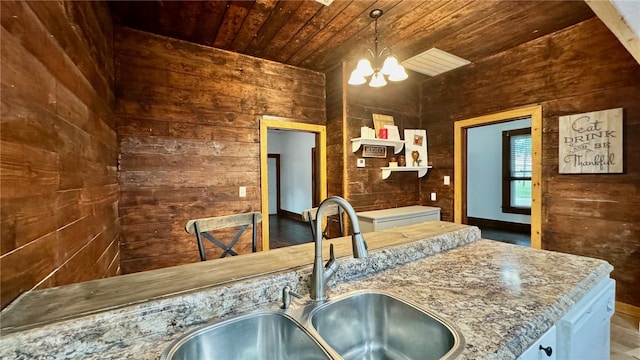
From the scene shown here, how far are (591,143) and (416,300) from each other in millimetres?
2852

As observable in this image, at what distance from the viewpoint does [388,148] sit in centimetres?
384

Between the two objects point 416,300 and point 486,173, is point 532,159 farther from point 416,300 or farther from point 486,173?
point 486,173

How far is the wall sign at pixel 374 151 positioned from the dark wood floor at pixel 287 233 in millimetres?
1722

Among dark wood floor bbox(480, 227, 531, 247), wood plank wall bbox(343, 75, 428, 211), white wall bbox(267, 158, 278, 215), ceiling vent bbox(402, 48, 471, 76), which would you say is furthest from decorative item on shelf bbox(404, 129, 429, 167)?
white wall bbox(267, 158, 278, 215)

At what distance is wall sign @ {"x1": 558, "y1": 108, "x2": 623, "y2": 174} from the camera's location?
2406 millimetres

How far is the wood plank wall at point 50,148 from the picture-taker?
2.66ft

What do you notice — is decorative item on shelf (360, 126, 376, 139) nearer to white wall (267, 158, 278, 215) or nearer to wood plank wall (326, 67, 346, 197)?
wood plank wall (326, 67, 346, 197)

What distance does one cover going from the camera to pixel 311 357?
0.76m

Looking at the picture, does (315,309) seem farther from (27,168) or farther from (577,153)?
(577,153)

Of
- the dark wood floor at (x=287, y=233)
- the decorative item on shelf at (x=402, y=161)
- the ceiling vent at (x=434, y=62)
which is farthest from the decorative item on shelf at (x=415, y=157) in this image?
the dark wood floor at (x=287, y=233)

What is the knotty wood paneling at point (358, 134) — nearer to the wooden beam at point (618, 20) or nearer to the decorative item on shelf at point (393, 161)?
the decorative item on shelf at point (393, 161)

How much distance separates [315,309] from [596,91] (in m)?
3.33

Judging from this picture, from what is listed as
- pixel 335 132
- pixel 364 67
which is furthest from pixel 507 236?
pixel 364 67

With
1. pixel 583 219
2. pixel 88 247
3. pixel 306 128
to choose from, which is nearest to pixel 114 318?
pixel 88 247
